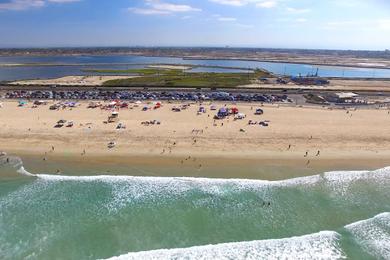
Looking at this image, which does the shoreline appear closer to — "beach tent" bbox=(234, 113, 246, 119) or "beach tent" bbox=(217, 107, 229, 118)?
"beach tent" bbox=(234, 113, 246, 119)

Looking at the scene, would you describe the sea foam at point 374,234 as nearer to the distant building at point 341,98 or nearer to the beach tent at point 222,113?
the beach tent at point 222,113

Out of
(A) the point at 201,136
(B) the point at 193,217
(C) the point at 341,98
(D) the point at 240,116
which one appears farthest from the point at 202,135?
(C) the point at 341,98

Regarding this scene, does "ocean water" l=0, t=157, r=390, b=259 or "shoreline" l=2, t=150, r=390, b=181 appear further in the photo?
"shoreline" l=2, t=150, r=390, b=181

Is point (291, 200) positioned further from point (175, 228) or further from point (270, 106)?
point (270, 106)

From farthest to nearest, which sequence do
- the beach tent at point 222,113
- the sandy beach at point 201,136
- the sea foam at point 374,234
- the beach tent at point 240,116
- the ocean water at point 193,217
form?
the beach tent at point 222,113
the beach tent at point 240,116
the sandy beach at point 201,136
the sea foam at point 374,234
the ocean water at point 193,217

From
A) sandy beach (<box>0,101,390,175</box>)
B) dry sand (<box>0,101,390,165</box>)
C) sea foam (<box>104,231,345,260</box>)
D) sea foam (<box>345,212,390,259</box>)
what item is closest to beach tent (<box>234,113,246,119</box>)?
dry sand (<box>0,101,390,165</box>)

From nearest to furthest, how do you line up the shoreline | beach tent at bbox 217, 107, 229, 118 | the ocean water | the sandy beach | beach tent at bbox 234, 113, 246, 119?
the ocean water < the shoreline < the sandy beach < beach tent at bbox 234, 113, 246, 119 < beach tent at bbox 217, 107, 229, 118

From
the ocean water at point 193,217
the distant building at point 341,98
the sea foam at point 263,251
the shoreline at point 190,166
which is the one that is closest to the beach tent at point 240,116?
the shoreline at point 190,166

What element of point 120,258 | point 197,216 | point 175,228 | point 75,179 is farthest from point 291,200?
point 75,179
